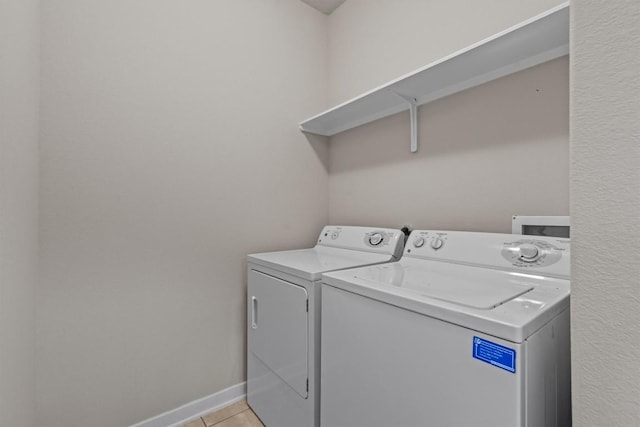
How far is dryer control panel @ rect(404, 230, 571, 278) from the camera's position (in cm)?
104

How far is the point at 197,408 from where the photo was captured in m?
1.62

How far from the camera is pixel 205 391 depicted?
1658mm

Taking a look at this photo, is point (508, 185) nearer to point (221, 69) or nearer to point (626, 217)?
point (626, 217)

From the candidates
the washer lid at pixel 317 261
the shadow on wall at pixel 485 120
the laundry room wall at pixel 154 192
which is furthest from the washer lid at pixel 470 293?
the laundry room wall at pixel 154 192

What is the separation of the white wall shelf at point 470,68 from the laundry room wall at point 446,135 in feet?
0.15

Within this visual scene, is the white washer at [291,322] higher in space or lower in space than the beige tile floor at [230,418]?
higher

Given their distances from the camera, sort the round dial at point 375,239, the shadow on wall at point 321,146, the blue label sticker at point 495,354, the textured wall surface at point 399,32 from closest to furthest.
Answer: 1. the blue label sticker at point 495,354
2. the textured wall surface at point 399,32
3. the round dial at point 375,239
4. the shadow on wall at point 321,146

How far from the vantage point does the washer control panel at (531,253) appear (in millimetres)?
1045

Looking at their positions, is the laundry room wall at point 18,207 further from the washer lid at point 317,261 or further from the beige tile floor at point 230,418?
the washer lid at point 317,261

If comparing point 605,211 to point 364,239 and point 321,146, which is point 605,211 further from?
point 321,146

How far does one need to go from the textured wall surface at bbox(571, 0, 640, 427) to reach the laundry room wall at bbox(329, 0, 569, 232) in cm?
87

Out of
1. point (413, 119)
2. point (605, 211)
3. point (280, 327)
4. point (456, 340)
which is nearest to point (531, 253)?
point (456, 340)

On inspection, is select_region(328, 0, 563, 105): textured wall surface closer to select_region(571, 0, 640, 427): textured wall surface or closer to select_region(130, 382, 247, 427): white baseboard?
select_region(571, 0, 640, 427): textured wall surface

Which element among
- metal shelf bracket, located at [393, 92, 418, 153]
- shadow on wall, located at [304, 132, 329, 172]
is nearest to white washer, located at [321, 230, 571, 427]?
metal shelf bracket, located at [393, 92, 418, 153]
